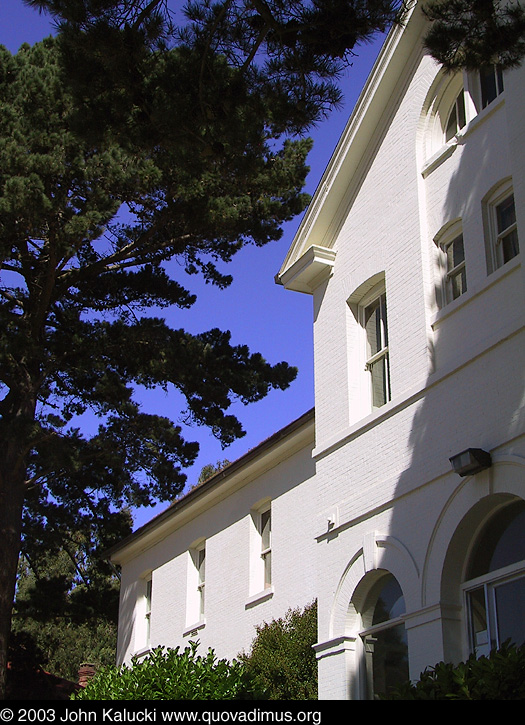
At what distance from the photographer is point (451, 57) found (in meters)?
9.17

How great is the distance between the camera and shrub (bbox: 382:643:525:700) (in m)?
8.47

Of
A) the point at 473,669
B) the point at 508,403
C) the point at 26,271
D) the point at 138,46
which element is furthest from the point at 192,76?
the point at 26,271

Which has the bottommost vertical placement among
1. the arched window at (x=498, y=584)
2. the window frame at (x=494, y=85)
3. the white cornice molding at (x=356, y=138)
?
the arched window at (x=498, y=584)

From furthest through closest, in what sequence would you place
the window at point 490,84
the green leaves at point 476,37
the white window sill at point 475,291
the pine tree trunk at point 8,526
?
the pine tree trunk at point 8,526, the window at point 490,84, the white window sill at point 475,291, the green leaves at point 476,37

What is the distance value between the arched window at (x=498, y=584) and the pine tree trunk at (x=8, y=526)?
13031 mm

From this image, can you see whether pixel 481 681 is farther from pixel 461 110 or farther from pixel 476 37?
pixel 461 110

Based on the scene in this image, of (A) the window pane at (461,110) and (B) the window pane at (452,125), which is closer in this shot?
(A) the window pane at (461,110)

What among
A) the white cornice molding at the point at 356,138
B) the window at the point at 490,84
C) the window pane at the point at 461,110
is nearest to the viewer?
the window at the point at 490,84

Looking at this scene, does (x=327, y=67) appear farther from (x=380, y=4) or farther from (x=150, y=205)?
(x=150, y=205)

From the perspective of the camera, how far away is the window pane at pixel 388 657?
38.3 feet

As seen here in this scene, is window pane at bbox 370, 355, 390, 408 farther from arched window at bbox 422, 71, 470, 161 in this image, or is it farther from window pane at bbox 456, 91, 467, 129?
window pane at bbox 456, 91, 467, 129

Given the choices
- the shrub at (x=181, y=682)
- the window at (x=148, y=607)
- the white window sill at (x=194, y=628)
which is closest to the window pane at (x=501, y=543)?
the shrub at (x=181, y=682)

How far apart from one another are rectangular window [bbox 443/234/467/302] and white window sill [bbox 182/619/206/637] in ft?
34.2

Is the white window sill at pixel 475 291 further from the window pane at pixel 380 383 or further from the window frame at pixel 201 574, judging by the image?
the window frame at pixel 201 574
